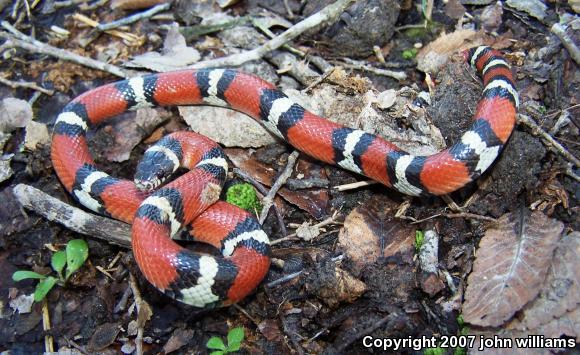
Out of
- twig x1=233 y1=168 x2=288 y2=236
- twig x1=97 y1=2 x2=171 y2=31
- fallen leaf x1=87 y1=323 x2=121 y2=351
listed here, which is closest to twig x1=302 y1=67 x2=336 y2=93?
twig x1=233 y1=168 x2=288 y2=236

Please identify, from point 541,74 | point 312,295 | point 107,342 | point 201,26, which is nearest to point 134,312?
point 107,342

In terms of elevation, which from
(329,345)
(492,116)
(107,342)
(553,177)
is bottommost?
(107,342)

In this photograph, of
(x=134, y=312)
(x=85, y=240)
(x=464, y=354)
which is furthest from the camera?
(x=85, y=240)

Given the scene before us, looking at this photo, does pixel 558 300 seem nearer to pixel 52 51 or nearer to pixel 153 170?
pixel 153 170

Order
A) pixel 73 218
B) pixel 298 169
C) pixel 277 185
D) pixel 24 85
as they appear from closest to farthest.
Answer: pixel 73 218
pixel 277 185
pixel 298 169
pixel 24 85

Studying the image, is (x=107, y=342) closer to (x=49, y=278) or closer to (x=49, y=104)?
(x=49, y=278)

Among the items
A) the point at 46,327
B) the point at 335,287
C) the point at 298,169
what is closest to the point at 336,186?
the point at 298,169

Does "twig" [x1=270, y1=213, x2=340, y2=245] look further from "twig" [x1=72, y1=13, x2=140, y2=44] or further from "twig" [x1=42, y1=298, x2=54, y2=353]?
"twig" [x1=72, y1=13, x2=140, y2=44]
